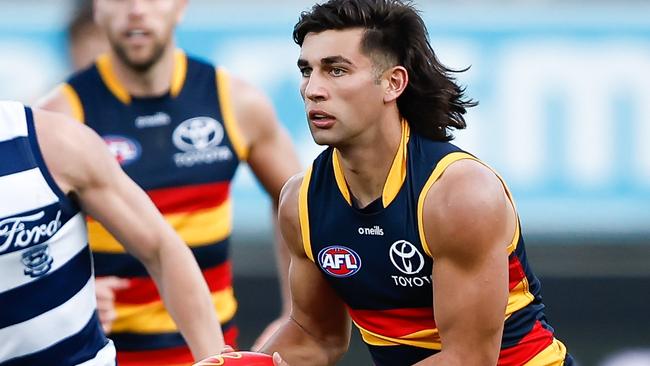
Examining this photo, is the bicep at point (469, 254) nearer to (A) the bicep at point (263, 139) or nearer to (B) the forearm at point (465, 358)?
(B) the forearm at point (465, 358)

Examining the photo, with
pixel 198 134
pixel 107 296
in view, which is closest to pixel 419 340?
pixel 107 296

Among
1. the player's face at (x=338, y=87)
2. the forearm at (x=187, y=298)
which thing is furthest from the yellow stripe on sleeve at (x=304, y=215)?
the forearm at (x=187, y=298)

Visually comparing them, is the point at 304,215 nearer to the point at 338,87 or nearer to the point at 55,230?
the point at 338,87

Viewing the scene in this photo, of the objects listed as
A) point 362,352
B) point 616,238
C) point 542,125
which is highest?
point 542,125

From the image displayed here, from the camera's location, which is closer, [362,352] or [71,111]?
[71,111]

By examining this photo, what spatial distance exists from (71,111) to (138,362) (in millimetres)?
1068

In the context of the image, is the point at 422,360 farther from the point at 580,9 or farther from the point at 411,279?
the point at 580,9

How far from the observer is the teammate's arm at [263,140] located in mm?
6383

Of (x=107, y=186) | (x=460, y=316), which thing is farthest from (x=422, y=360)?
(x=107, y=186)

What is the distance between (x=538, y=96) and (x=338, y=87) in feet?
16.6

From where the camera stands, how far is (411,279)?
14.3 feet

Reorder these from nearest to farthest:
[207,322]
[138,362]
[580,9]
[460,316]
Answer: [460,316]
[207,322]
[138,362]
[580,9]

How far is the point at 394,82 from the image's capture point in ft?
14.6

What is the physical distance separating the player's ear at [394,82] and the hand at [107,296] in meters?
1.74
